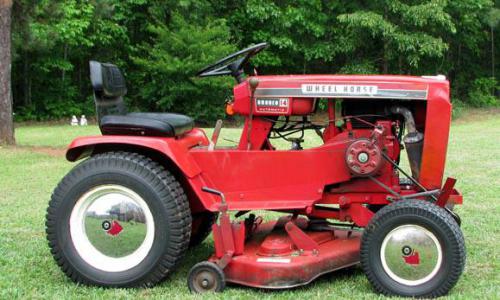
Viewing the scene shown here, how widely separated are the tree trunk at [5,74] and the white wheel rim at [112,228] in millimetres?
9650

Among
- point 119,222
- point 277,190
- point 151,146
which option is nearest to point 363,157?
point 277,190

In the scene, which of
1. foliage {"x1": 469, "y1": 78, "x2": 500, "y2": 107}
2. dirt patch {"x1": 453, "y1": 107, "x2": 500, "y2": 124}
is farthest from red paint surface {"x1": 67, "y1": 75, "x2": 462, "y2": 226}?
foliage {"x1": 469, "y1": 78, "x2": 500, "y2": 107}

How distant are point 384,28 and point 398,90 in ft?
60.6

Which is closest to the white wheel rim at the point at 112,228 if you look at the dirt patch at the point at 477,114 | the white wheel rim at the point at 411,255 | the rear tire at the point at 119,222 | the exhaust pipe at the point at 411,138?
the rear tire at the point at 119,222

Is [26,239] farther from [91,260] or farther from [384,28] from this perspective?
[384,28]

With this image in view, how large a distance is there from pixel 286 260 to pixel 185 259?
41.3 inches

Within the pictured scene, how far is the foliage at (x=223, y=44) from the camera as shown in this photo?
69.6 feet

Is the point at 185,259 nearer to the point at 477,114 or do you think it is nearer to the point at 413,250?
the point at 413,250

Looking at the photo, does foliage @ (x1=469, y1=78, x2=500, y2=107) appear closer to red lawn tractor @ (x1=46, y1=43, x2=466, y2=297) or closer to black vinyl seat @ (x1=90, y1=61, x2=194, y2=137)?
red lawn tractor @ (x1=46, y1=43, x2=466, y2=297)

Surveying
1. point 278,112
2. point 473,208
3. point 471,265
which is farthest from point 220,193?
point 473,208

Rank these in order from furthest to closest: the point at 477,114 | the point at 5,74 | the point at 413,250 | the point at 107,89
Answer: the point at 477,114 < the point at 5,74 < the point at 107,89 < the point at 413,250

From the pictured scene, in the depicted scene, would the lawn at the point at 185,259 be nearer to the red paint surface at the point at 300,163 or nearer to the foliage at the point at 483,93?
the red paint surface at the point at 300,163

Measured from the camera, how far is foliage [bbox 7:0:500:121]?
21219mm

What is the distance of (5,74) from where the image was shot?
12.7m
